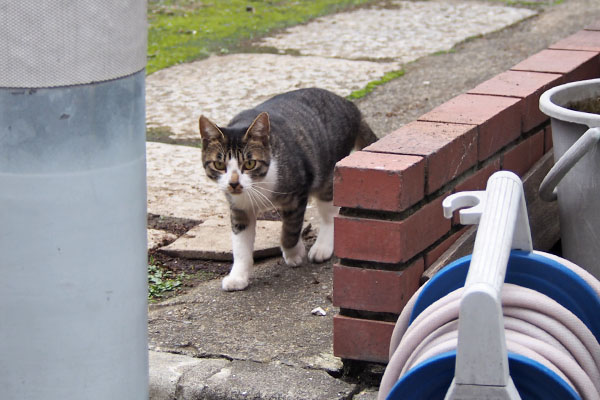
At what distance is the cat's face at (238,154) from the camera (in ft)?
12.2

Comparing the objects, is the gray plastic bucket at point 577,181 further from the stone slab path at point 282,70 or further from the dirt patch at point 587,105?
the stone slab path at point 282,70

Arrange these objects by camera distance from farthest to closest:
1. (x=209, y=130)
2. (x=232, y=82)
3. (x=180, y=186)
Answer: (x=232, y=82)
(x=180, y=186)
(x=209, y=130)

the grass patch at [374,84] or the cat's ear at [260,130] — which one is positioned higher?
the cat's ear at [260,130]

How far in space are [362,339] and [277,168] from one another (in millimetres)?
1230

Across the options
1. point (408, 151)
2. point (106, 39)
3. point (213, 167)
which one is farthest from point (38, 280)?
point (213, 167)

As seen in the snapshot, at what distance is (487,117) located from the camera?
3.17 m

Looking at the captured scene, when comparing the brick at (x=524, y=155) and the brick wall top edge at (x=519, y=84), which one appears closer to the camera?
the brick at (x=524, y=155)

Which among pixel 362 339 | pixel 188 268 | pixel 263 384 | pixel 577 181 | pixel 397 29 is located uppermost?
pixel 577 181

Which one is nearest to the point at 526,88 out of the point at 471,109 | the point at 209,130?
the point at 471,109

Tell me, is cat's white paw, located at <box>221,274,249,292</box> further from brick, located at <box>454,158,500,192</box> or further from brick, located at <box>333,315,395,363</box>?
brick, located at <box>454,158,500,192</box>

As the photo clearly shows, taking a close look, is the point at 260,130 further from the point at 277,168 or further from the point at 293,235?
the point at 293,235

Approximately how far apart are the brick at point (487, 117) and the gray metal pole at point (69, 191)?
1.29m

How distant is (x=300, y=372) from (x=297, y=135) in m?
1.47

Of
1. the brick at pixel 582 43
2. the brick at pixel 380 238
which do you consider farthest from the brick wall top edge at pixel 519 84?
the brick at pixel 380 238
